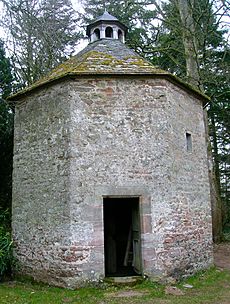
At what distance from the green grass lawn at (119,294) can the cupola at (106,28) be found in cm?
770

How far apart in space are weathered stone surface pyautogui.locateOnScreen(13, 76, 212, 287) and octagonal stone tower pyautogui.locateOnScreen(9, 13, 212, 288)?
0.02 m

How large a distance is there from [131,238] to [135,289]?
8.56 feet

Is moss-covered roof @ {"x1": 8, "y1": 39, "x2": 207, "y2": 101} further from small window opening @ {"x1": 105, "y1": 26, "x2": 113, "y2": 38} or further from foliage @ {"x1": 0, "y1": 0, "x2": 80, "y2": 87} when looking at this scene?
foliage @ {"x1": 0, "y1": 0, "x2": 80, "y2": 87}

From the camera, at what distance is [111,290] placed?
802cm

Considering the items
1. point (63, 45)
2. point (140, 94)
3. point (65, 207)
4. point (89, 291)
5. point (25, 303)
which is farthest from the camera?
point (63, 45)

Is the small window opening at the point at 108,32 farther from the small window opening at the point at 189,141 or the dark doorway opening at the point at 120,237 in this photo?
the dark doorway opening at the point at 120,237

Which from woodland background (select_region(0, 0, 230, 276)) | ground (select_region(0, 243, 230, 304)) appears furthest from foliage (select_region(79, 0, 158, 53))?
ground (select_region(0, 243, 230, 304))

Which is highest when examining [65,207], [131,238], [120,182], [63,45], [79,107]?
[63,45]

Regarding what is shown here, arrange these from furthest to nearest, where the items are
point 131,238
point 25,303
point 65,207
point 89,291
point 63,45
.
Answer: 1. point 63,45
2. point 131,238
3. point 65,207
4. point 89,291
5. point 25,303

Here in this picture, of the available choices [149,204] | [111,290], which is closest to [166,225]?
[149,204]

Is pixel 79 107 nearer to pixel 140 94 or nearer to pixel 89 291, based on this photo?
pixel 140 94

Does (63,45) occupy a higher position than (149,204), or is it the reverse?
(63,45)

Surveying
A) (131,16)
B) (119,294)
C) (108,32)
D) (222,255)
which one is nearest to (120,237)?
(222,255)

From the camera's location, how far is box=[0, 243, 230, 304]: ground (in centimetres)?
739
